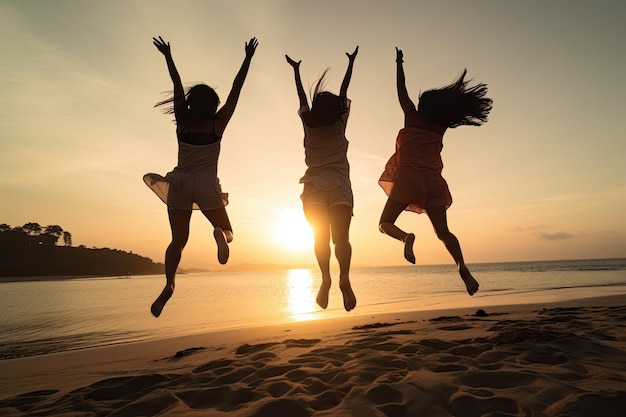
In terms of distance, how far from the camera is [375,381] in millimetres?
3459

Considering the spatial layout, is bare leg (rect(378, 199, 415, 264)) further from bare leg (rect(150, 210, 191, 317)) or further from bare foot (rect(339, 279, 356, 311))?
bare leg (rect(150, 210, 191, 317))

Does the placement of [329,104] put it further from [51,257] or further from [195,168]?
[51,257]

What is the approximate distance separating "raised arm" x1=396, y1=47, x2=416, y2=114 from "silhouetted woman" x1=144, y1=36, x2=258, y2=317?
6.40ft

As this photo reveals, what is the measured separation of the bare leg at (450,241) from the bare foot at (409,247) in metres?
0.53

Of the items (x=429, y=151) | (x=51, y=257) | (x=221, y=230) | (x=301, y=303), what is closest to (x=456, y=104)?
(x=429, y=151)

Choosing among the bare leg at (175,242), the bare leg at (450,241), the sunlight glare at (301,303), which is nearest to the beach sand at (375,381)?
the bare leg at (450,241)

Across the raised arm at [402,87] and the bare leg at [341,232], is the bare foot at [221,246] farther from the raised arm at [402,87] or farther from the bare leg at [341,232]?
the raised arm at [402,87]

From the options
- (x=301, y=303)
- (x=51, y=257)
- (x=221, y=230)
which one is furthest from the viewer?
(x=51, y=257)

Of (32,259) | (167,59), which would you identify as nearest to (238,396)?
(167,59)

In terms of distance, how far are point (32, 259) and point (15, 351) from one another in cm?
8049

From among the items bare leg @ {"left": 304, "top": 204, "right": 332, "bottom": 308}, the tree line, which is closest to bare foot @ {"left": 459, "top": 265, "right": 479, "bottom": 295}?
bare leg @ {"left": 304, "top": 204, "right": 332, "bottom": 308}

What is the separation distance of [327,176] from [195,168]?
1584 mm

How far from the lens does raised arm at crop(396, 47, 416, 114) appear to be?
5.29 metres

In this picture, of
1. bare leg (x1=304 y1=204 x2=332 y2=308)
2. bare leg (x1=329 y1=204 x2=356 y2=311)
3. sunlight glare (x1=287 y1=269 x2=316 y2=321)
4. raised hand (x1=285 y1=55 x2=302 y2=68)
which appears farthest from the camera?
sunlight glare (x1=287 y1=269 x2=316 y2=321)
